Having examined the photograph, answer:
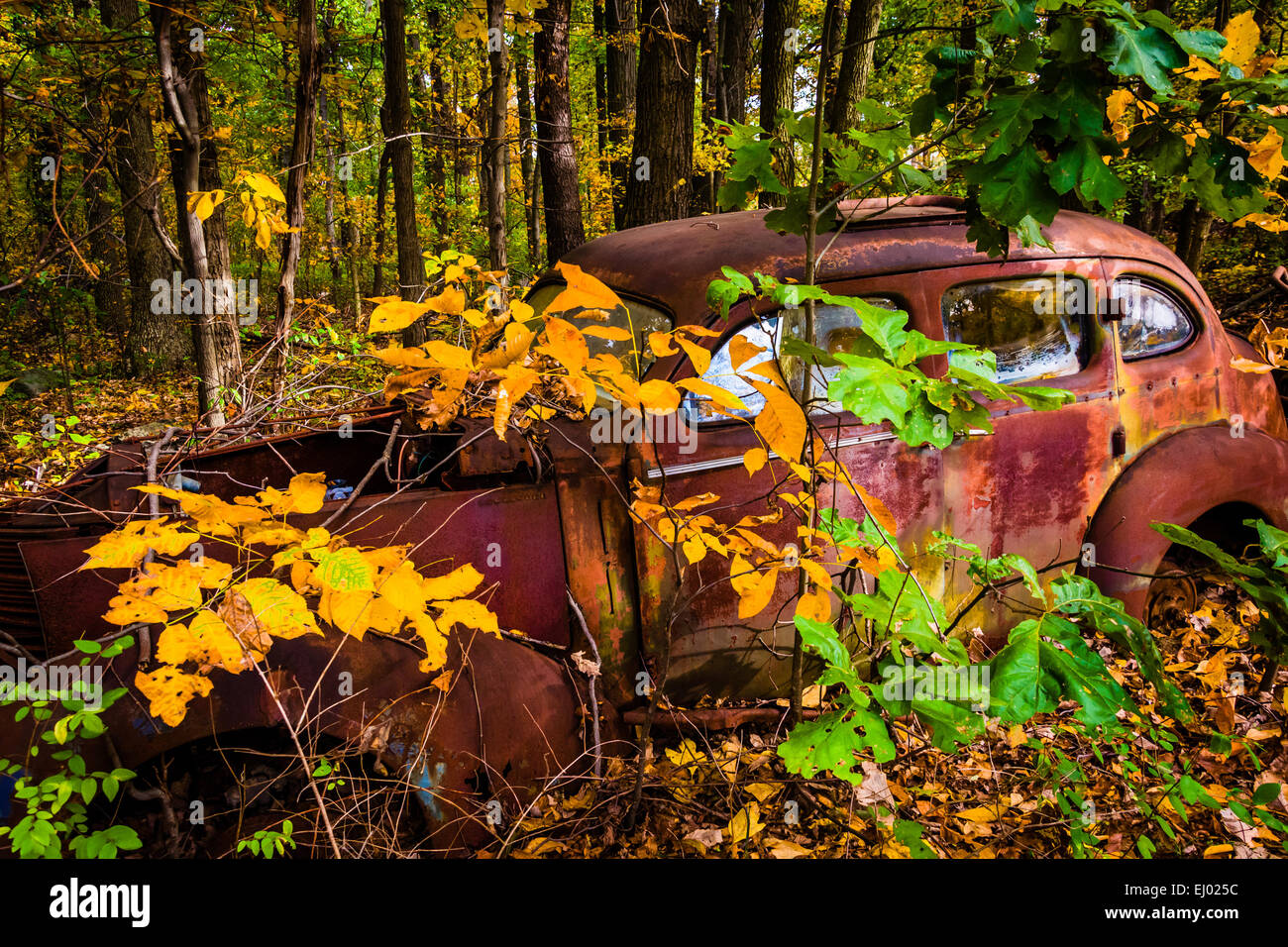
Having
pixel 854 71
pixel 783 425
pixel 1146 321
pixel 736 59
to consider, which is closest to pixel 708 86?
pixel 736 59

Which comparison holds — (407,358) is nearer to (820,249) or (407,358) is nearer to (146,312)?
(820,249)

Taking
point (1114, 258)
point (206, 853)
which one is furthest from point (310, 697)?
point (1114, 258)

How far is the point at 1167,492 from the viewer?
2676 millimetres

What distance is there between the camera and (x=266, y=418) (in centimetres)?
251

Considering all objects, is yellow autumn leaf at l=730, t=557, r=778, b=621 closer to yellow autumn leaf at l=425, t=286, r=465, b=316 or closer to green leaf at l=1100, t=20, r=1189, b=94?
yellow autumn leaf at l=425, t=286, r=465, b=316

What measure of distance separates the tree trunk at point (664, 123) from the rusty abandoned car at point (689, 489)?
265cm

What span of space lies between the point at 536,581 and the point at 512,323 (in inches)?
43.1

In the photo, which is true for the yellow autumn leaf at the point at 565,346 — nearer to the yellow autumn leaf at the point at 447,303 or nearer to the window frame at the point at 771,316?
the yellow autumn leaf at the point at 447,303

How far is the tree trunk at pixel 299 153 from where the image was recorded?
296 cm

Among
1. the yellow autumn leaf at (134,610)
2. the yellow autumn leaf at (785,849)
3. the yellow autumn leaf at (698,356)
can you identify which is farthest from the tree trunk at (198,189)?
the yellow autumn leaf at (785,849)

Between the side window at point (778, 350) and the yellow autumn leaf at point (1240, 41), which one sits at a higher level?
the yellow autumn leaf at point (1240, 41)
